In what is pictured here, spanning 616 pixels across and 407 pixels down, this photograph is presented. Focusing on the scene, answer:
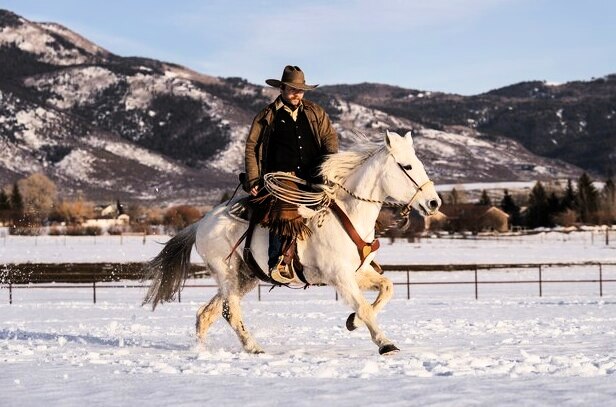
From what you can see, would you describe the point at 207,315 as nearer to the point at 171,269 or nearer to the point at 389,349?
the point at 171,269

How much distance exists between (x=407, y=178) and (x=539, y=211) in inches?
4884

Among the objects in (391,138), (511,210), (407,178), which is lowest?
(511,210)

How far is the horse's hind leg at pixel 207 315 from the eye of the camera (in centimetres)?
1128

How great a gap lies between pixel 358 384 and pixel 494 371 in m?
1.42

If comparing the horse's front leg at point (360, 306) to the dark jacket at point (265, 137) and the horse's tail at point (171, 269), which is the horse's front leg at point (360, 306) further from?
the horse's tail at point (171, 269)

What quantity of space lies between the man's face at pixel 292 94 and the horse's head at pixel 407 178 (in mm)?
1331

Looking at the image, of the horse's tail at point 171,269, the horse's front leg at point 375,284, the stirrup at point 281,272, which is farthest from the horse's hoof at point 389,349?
the horse's tail at point 171,269

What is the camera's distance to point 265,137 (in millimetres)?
10656

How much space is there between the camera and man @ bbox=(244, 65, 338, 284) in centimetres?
1051

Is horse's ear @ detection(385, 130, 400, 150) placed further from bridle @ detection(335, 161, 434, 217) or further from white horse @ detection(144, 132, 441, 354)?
bridle @ detection(335, 161, 434, 217)

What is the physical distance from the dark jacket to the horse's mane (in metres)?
0.38

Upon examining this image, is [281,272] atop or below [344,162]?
below

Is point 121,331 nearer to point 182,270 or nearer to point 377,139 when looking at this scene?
point 182,270

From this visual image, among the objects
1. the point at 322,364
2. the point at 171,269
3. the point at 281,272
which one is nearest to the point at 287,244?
the point at 281,272
